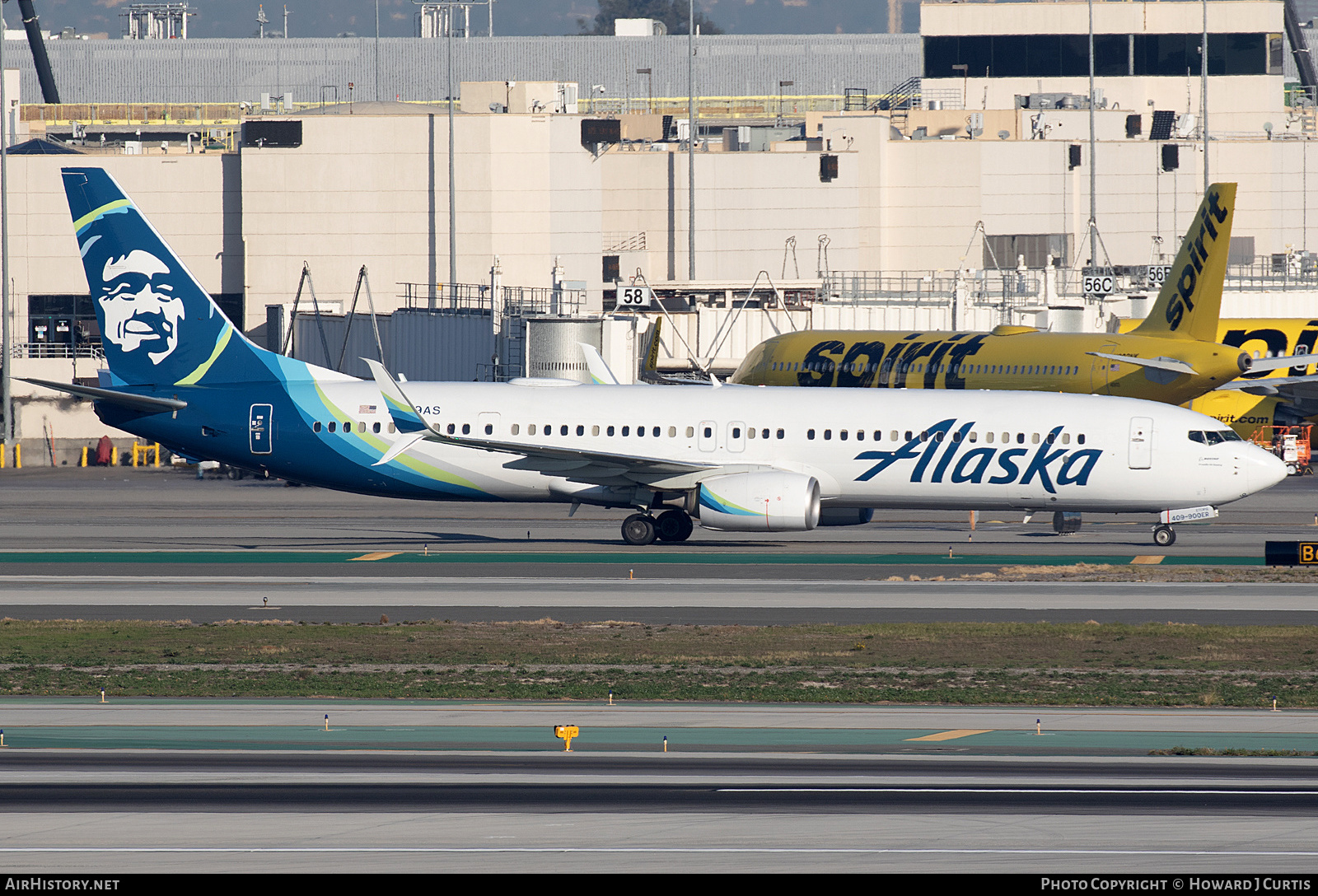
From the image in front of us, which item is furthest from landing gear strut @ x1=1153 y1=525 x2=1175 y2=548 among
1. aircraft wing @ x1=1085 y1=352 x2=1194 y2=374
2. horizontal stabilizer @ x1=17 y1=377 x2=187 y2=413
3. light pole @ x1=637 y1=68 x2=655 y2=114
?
light pole @ x1=637 y1=68 x2=655 y2=114

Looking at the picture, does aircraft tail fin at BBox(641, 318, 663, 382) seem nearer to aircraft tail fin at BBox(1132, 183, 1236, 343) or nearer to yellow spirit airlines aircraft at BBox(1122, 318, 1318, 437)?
aircraft tail fin at BBox(1132, 183, 1236, 343)

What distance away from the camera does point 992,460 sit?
4128cm

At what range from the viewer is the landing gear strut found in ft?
140

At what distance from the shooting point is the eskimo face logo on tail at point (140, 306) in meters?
43.5

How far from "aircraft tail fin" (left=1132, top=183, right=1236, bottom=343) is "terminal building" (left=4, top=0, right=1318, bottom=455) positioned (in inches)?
666

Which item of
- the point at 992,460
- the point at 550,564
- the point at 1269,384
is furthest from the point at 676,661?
the point at 1269,384

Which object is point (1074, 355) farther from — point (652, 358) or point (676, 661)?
point (676, 661)

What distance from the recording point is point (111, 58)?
16888cm

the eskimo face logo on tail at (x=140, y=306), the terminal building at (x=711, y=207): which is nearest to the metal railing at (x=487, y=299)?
the terminal building at (x=711, y=207)

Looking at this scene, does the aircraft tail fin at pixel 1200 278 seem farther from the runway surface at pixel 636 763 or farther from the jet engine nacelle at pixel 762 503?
the jet engine nacelle at pixel 762 503

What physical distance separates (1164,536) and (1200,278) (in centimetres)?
2026
